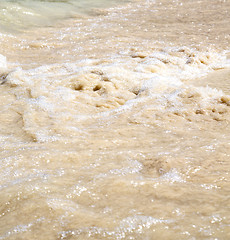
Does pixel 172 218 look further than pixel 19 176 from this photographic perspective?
No

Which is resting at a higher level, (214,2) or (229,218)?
(214,2)

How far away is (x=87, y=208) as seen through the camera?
1726 millimetres

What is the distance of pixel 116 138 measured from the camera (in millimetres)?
2742

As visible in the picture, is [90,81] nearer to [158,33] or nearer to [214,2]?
[158,33]

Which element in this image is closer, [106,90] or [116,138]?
[116,138]

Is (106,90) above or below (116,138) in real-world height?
above

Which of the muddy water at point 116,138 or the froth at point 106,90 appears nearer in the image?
the muddy water at point 116,138

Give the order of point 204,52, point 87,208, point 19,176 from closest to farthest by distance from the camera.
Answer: point 87,208, point 19,176, point 204,52

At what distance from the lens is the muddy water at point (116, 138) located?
1611 millimetres

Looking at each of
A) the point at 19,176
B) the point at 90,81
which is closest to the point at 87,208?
the point at 19,176

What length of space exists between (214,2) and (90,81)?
23.2ft

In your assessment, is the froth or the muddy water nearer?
the muddy water

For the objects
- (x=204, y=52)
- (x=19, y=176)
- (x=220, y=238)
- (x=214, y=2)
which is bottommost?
(x=19, y=176)

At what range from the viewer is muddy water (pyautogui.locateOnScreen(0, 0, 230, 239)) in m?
1.61
